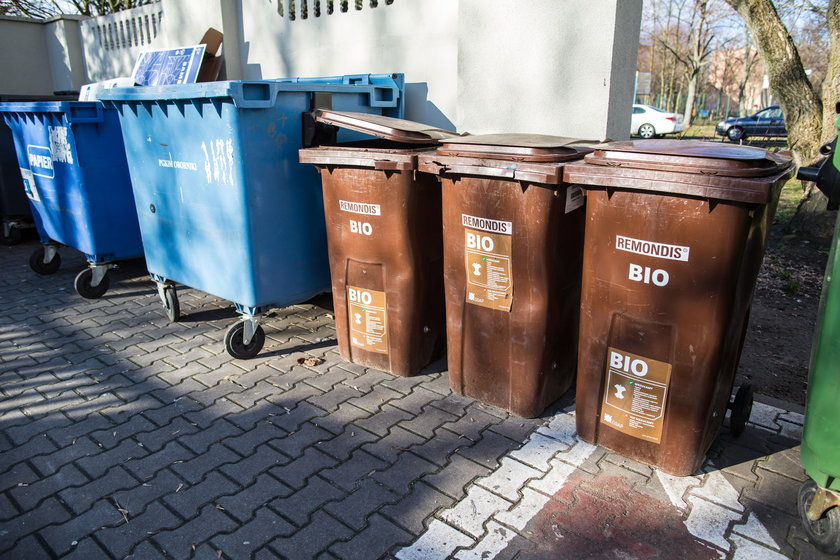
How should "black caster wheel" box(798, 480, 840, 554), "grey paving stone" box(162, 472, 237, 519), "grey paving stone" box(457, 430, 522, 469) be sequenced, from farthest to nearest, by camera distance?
"grey paving stone" box(457, 430, 522, 469) < "grey paving stone" box(162, 472, 237, 519) < "black caster wheel" box(798, 480, 840, 554)

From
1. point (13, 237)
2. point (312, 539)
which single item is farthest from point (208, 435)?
point (13, 237)

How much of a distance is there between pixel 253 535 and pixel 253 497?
0.25 meters

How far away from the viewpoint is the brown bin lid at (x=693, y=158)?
2424 mm

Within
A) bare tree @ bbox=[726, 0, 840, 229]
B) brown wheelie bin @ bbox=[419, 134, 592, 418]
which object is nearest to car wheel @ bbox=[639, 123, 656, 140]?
bare tree @ bbox=[726, 0, 840, 229]

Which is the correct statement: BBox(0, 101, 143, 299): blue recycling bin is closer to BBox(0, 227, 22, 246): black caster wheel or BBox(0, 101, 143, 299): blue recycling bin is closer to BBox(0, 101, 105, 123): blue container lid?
BBox(0, 101, 105, 123): blue container lid

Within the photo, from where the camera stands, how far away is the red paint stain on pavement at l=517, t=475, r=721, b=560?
237 cm

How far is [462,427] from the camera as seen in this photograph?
10.7 feet

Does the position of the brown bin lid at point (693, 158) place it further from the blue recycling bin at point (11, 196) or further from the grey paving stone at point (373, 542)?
the blue recycling bin at point (11, 196)

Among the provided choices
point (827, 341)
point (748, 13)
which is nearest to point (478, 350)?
point (827, 341)

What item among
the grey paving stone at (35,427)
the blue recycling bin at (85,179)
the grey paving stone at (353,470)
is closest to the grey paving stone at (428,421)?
the grey paving stone at (353,470)

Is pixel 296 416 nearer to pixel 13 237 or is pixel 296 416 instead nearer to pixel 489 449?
pixel 489 449

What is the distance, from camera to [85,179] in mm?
5215

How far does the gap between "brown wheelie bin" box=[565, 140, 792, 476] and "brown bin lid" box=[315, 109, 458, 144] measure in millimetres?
1168

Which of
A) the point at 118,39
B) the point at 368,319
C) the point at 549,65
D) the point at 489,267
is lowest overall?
the point at 368,319
